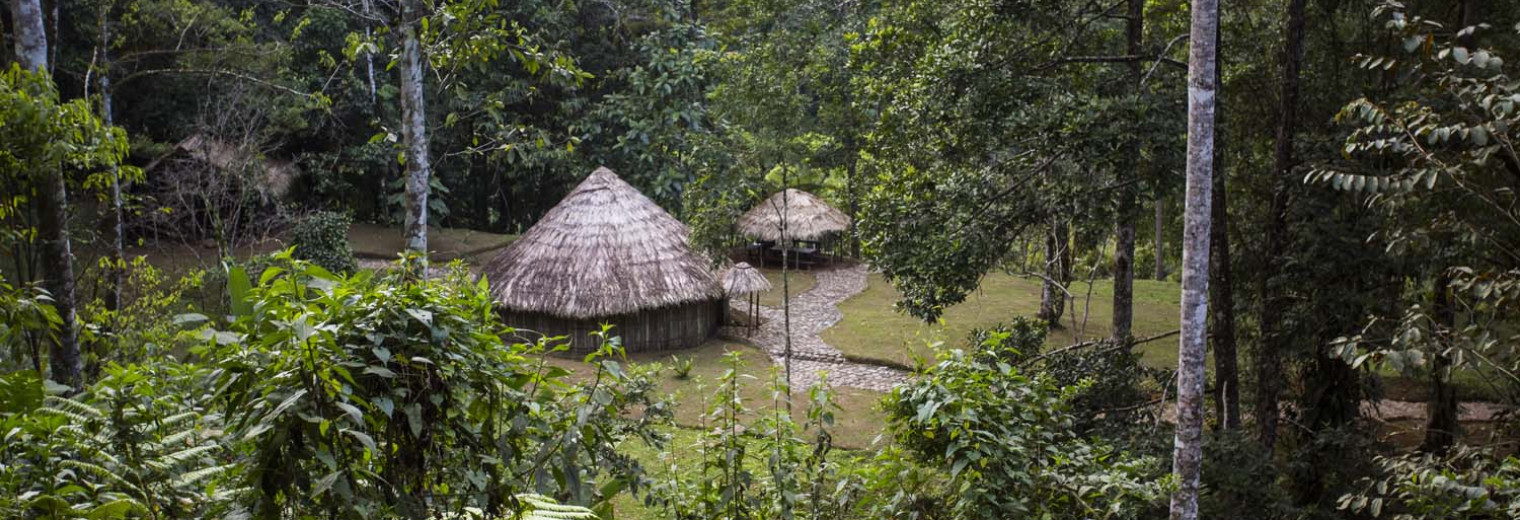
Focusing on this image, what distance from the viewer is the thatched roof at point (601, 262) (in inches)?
534

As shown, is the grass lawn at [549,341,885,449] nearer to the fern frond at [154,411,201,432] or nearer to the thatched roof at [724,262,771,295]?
the thatched roof at [724,262,771,295]

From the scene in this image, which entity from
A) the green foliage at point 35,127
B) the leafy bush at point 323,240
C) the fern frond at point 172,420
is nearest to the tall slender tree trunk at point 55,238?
the green foliage at point 35,127

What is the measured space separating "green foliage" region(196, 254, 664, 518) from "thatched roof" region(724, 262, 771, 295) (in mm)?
11870

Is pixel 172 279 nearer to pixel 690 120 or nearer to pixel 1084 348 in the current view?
pixel 690 120

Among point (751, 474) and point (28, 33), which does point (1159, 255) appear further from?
point (28, 33)

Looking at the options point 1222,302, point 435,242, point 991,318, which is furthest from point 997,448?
point 435,242

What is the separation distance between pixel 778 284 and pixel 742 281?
14.6 feet

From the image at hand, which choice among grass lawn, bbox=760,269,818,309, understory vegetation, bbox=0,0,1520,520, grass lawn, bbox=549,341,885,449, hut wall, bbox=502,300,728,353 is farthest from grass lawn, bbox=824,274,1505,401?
hut wall, bbox=502,300,728,353

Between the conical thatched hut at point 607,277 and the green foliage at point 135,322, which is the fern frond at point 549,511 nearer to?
the green foliage at point 135,322

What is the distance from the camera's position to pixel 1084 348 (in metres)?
7.69

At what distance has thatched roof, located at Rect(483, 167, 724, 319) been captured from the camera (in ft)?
44.5

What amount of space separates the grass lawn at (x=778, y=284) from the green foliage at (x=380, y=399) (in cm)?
1460

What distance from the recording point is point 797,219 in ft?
64.2

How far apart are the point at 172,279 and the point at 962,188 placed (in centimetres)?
1238
